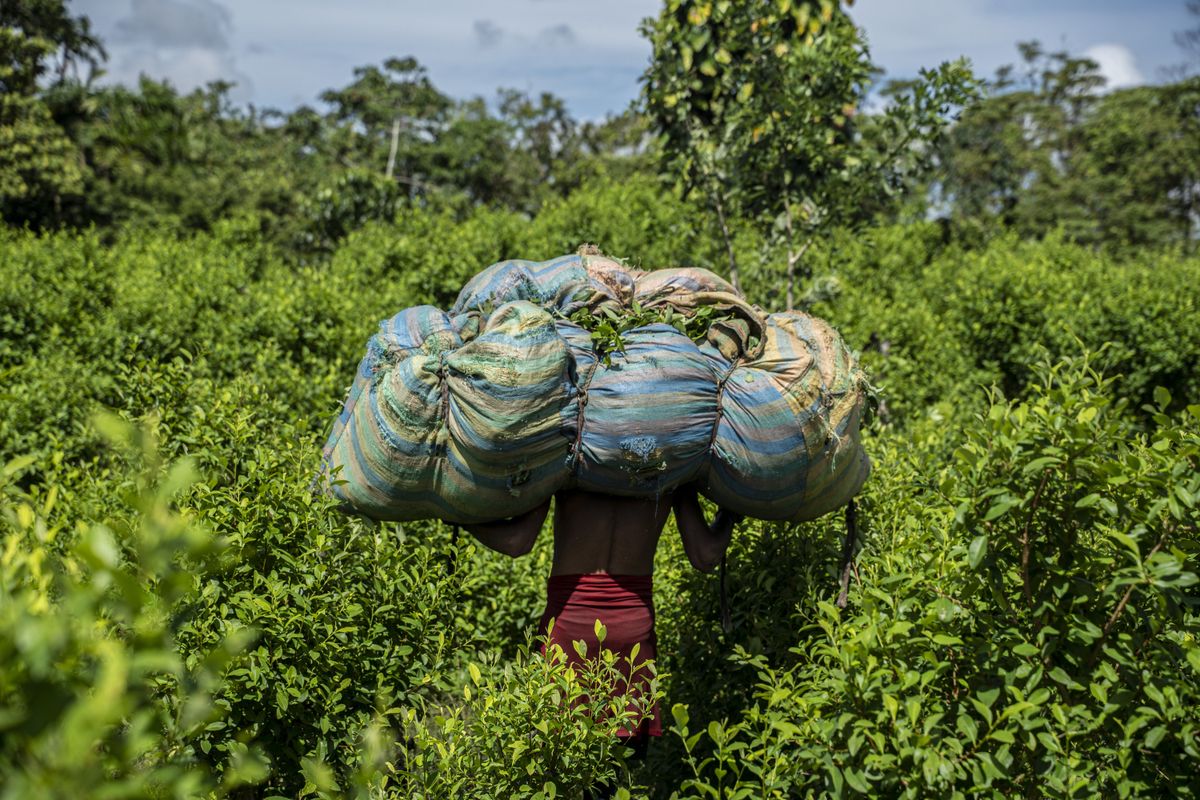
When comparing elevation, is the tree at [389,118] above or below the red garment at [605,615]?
above

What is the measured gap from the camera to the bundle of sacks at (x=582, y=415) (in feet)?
8.46

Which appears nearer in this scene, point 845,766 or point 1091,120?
point 845,766

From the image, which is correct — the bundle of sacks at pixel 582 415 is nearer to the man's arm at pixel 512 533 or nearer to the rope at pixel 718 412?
the rope at pixel 718 412

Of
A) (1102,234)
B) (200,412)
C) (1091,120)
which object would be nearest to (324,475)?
(200,412)

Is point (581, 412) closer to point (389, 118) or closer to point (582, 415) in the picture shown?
point (582, 415)

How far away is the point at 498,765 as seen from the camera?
243cm

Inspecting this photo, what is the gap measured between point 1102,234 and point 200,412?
30.5 metres

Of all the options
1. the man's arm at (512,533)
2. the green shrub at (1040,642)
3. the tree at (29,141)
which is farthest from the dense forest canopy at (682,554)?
the tree at (29,141)

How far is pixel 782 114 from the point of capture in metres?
5.80

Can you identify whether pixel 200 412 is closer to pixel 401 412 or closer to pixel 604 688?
pixel 401 412

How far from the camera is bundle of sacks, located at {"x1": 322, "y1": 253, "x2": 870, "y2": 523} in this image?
258 cm

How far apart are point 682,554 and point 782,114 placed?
10.1 feet

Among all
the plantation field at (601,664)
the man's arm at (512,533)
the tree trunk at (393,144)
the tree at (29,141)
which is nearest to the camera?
the plantation field at (601,664)

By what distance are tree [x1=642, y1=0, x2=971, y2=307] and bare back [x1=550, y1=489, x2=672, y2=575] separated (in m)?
3.03
